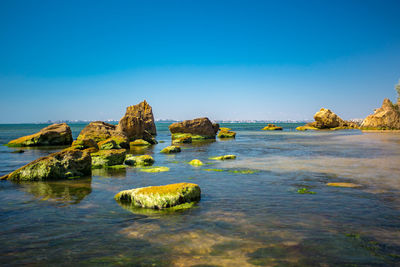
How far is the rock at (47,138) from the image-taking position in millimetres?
35513

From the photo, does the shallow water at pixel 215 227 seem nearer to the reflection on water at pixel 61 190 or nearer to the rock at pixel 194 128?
the reflection on water at pixel 61 190

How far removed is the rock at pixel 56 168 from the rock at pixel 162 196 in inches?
238

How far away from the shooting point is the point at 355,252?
5.48m

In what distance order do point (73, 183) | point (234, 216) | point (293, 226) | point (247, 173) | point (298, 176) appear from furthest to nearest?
point (247, 173), point (298, 176), point (73, 183), point (234, 216), point (293, 226)

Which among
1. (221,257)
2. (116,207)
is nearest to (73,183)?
(116,207)

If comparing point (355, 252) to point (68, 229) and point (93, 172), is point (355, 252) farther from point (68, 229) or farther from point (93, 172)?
point (93, 172)

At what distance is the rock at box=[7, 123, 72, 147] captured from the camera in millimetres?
35513

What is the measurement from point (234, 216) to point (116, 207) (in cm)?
384

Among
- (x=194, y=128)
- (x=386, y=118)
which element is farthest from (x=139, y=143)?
(x=386, y=118)

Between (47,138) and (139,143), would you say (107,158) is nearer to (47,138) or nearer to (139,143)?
(139,143)

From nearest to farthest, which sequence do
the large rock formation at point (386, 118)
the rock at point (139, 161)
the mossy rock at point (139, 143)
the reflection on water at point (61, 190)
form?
the reflection on water at point (61, 190), the rock at point (139, 161), the mossy rock at point (139, 143), the large rock formation at point (386, 118)

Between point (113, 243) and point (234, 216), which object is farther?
point (234, 216)

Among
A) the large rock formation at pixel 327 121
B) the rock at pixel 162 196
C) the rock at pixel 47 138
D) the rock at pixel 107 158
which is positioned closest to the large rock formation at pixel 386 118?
the large rock formation at pixel 327 121

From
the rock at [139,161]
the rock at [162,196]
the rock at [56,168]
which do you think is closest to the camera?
the rock at [162,196]
